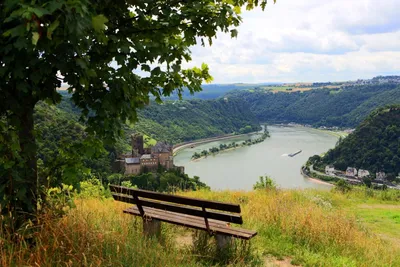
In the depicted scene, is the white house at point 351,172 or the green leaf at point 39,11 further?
the white house at point 351,172

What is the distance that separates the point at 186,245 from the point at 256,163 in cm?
4868

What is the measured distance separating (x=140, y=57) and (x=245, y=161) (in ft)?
168

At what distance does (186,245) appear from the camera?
10.4ft

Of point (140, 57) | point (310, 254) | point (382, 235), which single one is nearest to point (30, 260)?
point (140, 57)

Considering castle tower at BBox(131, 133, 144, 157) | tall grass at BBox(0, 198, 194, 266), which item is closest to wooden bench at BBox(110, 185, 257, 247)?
tall grass at BBox(0, 198, 194, 266)

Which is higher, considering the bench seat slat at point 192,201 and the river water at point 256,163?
the bench seat slat at point 192,201

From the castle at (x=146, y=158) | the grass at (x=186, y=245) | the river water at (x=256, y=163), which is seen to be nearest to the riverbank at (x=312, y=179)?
the river water at (x=256, y=163)

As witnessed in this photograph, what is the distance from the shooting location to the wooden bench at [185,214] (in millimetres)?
2920

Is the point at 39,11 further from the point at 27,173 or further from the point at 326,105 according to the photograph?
the point at 326,105

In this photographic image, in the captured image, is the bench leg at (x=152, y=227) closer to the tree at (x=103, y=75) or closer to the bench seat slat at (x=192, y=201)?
the bench seat slat at (x=192, y=201)

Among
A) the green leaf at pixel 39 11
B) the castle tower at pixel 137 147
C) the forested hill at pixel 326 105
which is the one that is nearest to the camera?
the green leaf at pixel 39 11

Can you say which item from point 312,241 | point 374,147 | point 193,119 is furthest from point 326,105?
point 312,241

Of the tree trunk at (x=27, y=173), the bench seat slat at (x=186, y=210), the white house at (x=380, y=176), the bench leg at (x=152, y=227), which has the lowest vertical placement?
the white house at (x=380, y=176)

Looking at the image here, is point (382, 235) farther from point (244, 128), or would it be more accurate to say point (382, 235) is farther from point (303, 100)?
point (303, 100)
